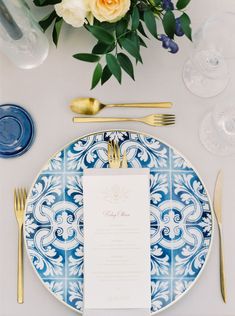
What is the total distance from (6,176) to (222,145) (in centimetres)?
42

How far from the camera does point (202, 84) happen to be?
0.85 metres

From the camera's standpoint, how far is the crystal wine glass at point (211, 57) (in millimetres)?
809

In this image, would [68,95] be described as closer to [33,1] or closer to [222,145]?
[33,1]

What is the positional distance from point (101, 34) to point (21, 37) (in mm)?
148

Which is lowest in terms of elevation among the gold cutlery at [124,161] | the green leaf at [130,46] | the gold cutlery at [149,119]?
the gold cutlery at [124,161]

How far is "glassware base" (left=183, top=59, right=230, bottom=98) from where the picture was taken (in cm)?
85

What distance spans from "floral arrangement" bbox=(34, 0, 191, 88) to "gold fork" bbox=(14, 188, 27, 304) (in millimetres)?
251

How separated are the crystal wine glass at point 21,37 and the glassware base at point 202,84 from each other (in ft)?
0.91

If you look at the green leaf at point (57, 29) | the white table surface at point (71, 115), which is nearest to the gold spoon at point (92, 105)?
the white table surface at point (71, 115)

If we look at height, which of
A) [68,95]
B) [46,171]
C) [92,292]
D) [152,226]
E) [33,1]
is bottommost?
[92,292]

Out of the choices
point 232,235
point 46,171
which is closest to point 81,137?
point 46,171

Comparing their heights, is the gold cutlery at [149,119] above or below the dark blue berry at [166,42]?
below

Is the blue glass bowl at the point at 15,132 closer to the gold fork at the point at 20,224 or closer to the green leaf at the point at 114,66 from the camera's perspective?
the gold fork at the point at 20,224

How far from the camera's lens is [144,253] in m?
0.81
